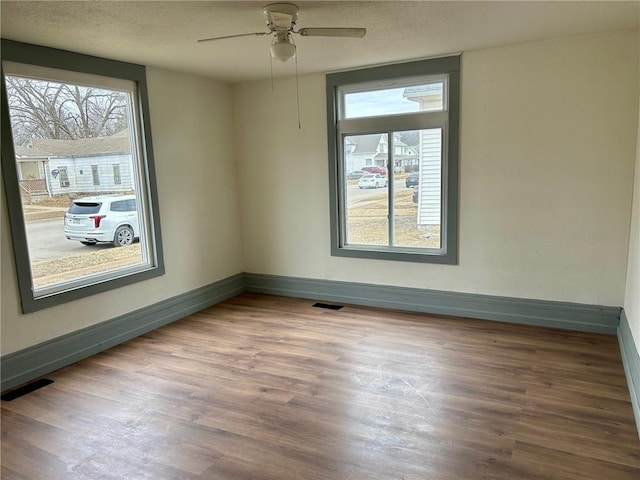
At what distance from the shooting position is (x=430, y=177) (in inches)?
181

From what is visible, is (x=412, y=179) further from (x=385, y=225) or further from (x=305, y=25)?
(x=305, y=25)

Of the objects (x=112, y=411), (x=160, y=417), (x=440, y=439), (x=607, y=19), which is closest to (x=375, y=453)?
Result: (x=440, y=439)

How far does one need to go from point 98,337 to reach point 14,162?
1636 millimetres

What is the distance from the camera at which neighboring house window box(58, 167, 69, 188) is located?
3.75 m

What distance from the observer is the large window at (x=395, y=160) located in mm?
4445

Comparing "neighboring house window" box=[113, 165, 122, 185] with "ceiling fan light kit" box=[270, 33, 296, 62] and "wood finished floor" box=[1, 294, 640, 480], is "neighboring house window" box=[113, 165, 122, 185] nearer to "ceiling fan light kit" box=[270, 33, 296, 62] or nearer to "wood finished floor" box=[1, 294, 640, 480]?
"wood finished floor" box=[1, 294, 640, 480]

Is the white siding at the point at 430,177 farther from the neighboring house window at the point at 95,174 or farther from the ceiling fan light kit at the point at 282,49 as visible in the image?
the neighboring house window at the point at 95,174

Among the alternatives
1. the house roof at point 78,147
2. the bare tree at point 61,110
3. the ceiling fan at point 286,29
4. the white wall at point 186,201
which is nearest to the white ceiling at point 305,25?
the ceiling fan at point 286,29

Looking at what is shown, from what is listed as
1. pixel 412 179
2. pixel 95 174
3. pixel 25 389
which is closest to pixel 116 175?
pixel 95 174

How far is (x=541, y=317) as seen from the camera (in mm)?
4211

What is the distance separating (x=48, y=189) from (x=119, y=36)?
1.38 meters

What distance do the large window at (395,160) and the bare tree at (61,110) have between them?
7.30ft

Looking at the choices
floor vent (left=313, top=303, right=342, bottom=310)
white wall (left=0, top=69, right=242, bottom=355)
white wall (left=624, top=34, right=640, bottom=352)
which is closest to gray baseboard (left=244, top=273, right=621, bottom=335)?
floor vent (left=313, top=303, right=342, bottom=310)

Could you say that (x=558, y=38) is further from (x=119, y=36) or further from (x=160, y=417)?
(x=160, y=417)
